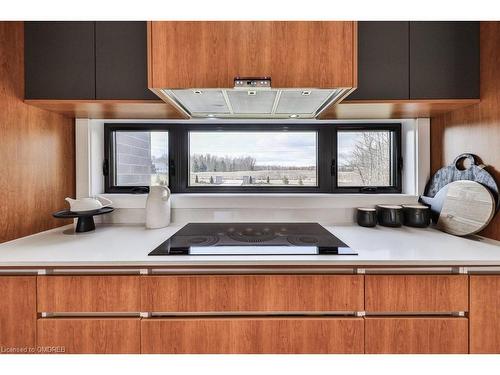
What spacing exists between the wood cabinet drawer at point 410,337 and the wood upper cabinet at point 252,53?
102cm

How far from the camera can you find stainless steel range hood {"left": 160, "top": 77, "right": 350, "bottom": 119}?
43.3 inches

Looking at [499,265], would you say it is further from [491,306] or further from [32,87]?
[32,87]

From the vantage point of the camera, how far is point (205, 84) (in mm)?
1087

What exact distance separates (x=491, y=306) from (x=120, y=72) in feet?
6.46

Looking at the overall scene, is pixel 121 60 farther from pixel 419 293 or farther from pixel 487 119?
pixel 487 119

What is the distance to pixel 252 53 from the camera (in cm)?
109

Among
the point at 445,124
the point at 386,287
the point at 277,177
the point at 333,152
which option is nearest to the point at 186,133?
the point at 277,177

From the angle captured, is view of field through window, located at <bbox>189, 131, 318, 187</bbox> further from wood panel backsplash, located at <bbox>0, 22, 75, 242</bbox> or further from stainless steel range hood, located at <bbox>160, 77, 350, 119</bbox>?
wood panel backsplash, located at <bbox>0, 22, 75, 242</bbox>

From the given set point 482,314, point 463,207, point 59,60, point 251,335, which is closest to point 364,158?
point 463,207

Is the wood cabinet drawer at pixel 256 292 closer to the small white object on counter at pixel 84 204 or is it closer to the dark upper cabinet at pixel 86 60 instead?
the small white object on counter at pixel 84 204

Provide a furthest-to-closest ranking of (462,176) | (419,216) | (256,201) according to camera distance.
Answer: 1. (256,201)
2. (419,216)
3. (462,176)

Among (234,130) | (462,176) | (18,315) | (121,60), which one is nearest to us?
(18,315)

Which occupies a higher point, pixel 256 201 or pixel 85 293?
pixel 256 201

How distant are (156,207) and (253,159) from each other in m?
0.76
